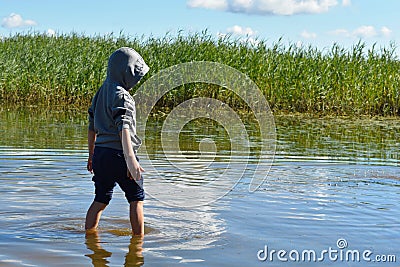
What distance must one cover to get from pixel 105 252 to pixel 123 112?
3.04 feet

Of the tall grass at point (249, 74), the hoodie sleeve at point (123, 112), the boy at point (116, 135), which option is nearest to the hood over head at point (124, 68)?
the boy at point (116, 135)

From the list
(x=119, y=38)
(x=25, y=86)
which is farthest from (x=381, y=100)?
(x=25, y=86)

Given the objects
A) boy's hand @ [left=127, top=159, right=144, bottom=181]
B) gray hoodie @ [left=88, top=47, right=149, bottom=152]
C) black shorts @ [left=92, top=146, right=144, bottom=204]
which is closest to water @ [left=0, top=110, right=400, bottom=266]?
black shorts @ [left=92, top=146, right=144, bottom=204]

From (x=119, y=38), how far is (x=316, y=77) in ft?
20.4

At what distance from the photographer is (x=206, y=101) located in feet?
66.2

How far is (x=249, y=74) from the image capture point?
65.6ft

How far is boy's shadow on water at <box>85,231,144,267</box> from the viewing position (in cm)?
457

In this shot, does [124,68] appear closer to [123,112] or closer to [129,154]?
[123,112]

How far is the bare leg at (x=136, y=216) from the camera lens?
16.7 ft

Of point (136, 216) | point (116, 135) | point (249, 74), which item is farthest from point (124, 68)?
point (249, 74)

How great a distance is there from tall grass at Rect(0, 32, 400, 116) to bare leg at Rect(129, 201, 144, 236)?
13.7 meters

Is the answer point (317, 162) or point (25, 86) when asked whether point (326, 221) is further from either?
point (25, 86)

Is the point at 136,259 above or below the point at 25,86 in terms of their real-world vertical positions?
below

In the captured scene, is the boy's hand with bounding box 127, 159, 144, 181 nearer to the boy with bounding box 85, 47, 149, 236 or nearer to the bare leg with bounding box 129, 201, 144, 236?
the boy with bounding box 85, 47, 149, 236
